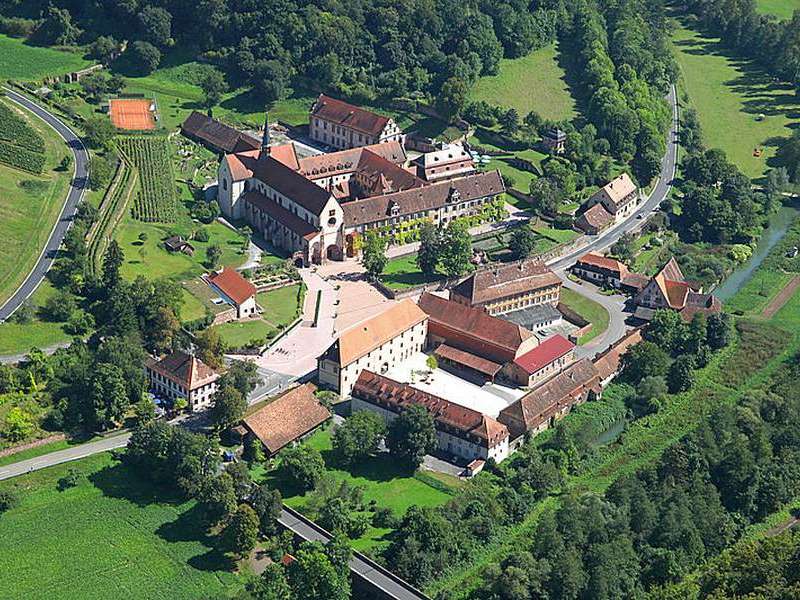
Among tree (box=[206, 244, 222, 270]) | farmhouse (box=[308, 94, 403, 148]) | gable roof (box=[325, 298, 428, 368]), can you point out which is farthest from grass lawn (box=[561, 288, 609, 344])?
farmhouse (box=[308, 94, 403, 148])

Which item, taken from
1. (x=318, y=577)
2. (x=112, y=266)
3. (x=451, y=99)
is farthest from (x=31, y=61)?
(x=318, y=577)

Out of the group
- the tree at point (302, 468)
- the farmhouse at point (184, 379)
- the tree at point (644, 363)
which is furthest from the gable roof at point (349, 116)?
the tree at point (302, 468)

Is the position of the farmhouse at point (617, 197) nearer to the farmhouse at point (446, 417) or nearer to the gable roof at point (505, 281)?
the gable roof at point (505, 281)

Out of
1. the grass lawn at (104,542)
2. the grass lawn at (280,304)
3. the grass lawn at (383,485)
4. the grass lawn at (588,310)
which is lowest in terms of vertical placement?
the grass lawn at (104,542)

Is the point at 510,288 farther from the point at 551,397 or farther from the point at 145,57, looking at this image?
the point at 145,57

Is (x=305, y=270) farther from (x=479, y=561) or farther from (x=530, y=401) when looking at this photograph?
(x=479, y=561)

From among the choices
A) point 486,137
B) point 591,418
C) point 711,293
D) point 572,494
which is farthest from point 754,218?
point 572,494
